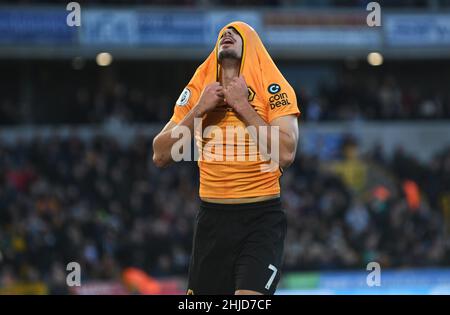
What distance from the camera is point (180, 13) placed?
24.7 metres

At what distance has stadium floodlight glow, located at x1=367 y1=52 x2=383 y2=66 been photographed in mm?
26969

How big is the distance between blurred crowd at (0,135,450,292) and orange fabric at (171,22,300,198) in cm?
1098

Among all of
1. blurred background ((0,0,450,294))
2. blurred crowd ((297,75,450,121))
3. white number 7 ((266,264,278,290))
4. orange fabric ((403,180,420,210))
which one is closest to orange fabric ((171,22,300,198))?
white number 7 ((266,264,278,290))

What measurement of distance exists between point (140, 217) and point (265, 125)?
14103 mm

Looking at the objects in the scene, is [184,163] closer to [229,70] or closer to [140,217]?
[140,217]

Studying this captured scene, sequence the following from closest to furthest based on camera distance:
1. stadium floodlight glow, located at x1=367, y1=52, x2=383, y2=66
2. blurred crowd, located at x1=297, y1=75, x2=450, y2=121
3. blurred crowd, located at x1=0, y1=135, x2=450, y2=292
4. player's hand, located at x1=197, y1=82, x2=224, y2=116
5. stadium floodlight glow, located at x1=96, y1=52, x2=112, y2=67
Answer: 1. player's hand, located at x1=197, y1=82, x2=224, y2=116
2. blurred crowd, located at x1=0, y1=135, x2=450, y2=292
3. stadium floodlight glow, located at x1=96, y1=52, x2=112, y2=67
4. blurred crowd, located at x1=297, y1=75, x2=450, y2=121
5. stadium floodlight glow, located at x1=367, y1=52, x2=383, y2=66

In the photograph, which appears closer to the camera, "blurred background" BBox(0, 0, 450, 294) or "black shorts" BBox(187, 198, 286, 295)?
"black shorts" BBox(187, 198, 286, 295)

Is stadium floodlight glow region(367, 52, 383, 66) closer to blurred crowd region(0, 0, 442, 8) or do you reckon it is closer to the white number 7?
blurred crowd region(0, 0, 442, 8)

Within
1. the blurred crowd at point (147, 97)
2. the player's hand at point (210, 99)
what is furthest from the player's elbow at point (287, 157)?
the blurred crowd at point (147, 97)
